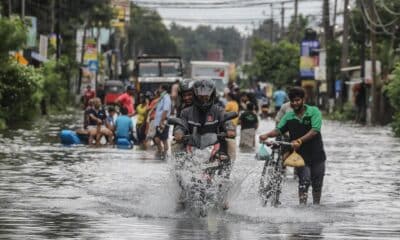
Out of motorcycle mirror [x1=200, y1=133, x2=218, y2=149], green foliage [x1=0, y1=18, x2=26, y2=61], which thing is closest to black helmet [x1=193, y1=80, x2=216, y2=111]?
motorcycle mirror [x1=200, y1=133, x2=218, y2=149]

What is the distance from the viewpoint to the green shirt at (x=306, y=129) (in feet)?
53.1

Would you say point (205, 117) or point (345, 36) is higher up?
point (345, 36)

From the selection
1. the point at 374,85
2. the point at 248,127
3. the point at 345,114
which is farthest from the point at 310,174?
the point at 345,114

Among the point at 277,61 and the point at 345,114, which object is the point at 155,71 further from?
the point at 277,61

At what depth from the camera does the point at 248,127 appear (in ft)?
105

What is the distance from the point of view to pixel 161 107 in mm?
27781

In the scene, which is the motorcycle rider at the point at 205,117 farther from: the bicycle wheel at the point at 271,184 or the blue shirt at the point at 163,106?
the blue shirt at the point at 163,106

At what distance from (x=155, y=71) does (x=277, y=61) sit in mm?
36853

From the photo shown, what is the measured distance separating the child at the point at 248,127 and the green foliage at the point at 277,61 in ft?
230

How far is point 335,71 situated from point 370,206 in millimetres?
62962

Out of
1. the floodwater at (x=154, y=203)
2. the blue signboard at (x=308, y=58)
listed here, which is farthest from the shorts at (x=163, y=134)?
the blue signboard at (x=308, y=58)

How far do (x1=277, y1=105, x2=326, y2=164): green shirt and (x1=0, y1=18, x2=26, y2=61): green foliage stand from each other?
20.8m

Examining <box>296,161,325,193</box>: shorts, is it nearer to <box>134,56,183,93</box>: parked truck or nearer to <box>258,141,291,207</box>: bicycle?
<box>258,141,291,207</box>: bicycle

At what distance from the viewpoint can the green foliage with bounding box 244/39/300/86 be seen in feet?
342
